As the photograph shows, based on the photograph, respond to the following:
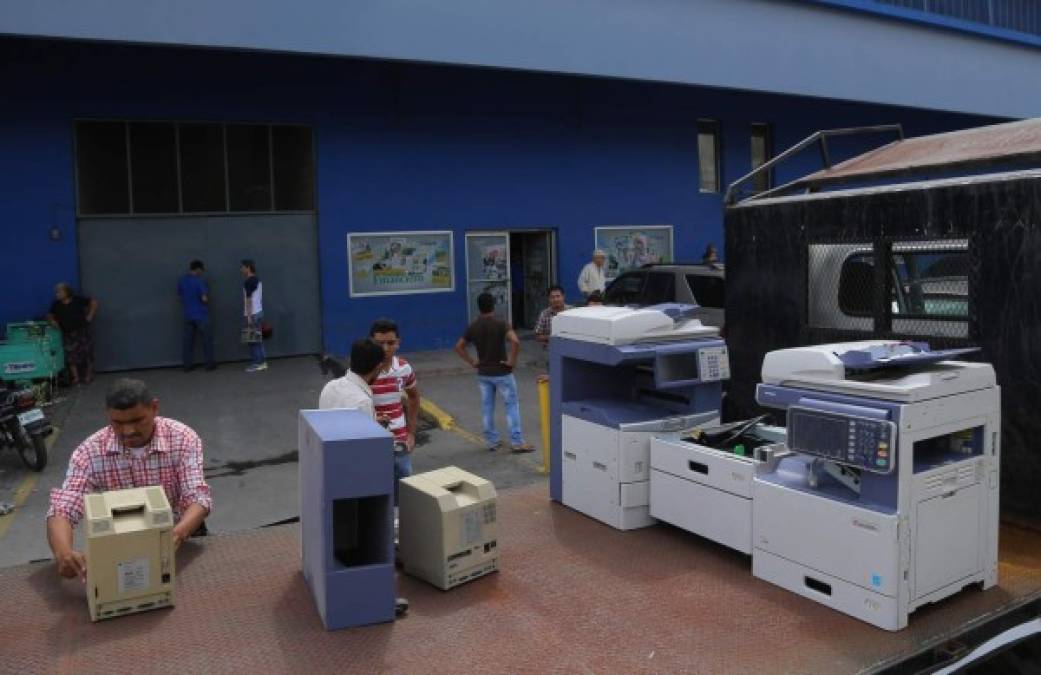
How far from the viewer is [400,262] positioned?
16.2m

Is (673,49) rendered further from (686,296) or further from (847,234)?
(847,234)

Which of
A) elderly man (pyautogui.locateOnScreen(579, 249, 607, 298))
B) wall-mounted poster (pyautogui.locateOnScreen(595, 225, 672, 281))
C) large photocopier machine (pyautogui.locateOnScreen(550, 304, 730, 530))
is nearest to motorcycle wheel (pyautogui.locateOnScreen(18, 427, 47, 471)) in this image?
large photocopier machine (pyautogui.locateOnScreen(550, 304, 730, 530))

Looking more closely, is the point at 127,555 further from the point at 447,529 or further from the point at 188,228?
the point at 188,228

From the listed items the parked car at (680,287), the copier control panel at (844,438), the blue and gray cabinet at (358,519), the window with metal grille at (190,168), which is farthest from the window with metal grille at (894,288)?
the window with metal grille at (190,168)

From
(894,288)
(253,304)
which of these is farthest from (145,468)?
(253,304)

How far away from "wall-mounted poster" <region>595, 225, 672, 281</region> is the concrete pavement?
11.9 feet

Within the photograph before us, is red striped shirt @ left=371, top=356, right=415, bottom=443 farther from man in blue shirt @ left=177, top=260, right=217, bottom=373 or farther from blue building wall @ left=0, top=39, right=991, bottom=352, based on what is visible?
blue building wall @ left=0, top=39, right=991, bottom=352

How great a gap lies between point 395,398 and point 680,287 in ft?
24.0

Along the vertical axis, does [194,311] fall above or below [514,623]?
above

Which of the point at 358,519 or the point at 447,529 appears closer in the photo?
the point at 358,519

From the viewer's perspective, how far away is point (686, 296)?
12.5 meters

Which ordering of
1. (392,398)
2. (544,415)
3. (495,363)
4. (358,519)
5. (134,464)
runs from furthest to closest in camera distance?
(495,363) → (544,415) → (392,398) → (134,464) → (358,519)

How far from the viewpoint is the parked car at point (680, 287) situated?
12055 mm

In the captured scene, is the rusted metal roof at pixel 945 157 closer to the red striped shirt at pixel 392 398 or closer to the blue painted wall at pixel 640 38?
the red striped shirt at pixel 392 398
